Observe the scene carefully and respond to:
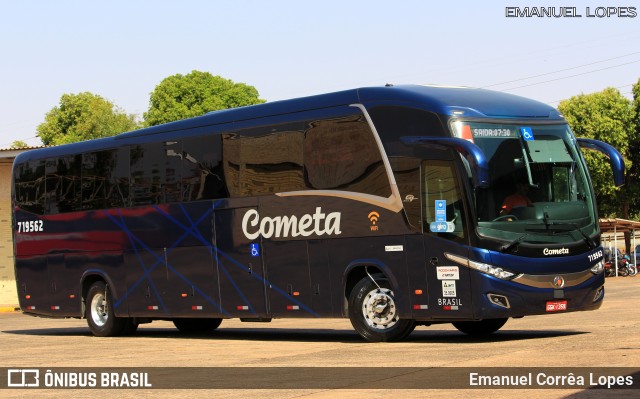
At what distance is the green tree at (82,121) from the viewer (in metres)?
92.9

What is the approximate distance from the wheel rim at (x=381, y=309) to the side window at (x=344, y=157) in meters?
1.48

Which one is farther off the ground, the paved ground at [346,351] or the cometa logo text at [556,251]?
the cometa logo text at [556,251]

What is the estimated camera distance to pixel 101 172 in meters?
22.8

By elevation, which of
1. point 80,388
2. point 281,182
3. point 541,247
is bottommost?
point 80,388

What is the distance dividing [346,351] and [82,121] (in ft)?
282

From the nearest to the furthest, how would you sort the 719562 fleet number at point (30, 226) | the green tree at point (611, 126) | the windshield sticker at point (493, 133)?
the windshield sticker at point (493, 133)
the 719562 fleet number at point (30, 226)
the green tree at point (611, 126)

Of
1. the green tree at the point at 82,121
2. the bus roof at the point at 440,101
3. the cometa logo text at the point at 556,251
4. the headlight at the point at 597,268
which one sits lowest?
the headlight at the point at 597,268

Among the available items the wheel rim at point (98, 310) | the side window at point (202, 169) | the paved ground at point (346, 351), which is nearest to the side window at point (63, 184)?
the wheel rim at point (98, 310)

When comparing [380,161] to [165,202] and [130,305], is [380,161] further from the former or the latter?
[130,305]

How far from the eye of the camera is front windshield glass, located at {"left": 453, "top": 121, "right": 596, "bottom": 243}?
627 inches

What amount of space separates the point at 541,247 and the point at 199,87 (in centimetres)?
7132

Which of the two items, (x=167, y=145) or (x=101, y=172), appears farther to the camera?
(x=101, y=172)

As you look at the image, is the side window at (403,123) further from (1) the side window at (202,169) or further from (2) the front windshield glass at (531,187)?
(1) the side window at (202,169)

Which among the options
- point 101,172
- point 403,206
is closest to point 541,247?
point 403,206
